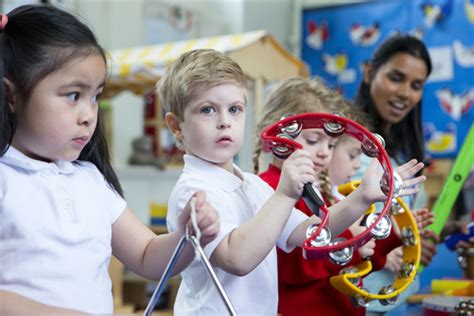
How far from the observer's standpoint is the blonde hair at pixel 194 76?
90 centimetres

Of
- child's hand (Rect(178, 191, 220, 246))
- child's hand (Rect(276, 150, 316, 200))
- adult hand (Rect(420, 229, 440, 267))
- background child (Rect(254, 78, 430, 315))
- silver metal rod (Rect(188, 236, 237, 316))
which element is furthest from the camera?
adult hand (Rect(420, 229, 440, 267))

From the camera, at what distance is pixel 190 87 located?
91 cm

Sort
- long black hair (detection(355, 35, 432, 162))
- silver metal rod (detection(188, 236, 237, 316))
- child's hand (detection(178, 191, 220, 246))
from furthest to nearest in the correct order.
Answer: long black hair (detection(355, 35, 432, 162))
child's hand (detection(178, 191, 220, 246))
silver metal rod (detection(188, 236, 237, 316))

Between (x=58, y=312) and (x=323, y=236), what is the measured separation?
319mm

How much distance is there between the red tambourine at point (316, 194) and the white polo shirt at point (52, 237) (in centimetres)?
25

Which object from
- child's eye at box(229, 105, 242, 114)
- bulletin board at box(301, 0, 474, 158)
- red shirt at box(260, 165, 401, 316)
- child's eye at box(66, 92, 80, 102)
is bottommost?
bulletin board at box(301, 0, 474, 158)

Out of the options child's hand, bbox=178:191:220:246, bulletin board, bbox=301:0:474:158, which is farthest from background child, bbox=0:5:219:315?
bulletin board, bbox=301:0:474:158

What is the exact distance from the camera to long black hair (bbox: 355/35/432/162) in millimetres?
1766

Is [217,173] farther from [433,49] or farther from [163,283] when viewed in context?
[433,49]

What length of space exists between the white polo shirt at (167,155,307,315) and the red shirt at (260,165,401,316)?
10cm

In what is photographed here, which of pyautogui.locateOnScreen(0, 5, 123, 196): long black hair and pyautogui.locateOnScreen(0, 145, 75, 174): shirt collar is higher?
pyautogui.locateOnScreen(0, 5, 123, 196): long black hair

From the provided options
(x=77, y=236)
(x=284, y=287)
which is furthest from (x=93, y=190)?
(x=284, y=287)

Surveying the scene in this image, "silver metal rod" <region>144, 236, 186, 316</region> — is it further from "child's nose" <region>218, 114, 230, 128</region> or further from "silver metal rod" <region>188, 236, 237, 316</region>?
"child's nose" <region>218, 114, 230, 128</region>

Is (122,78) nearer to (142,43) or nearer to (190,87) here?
(142,43)
